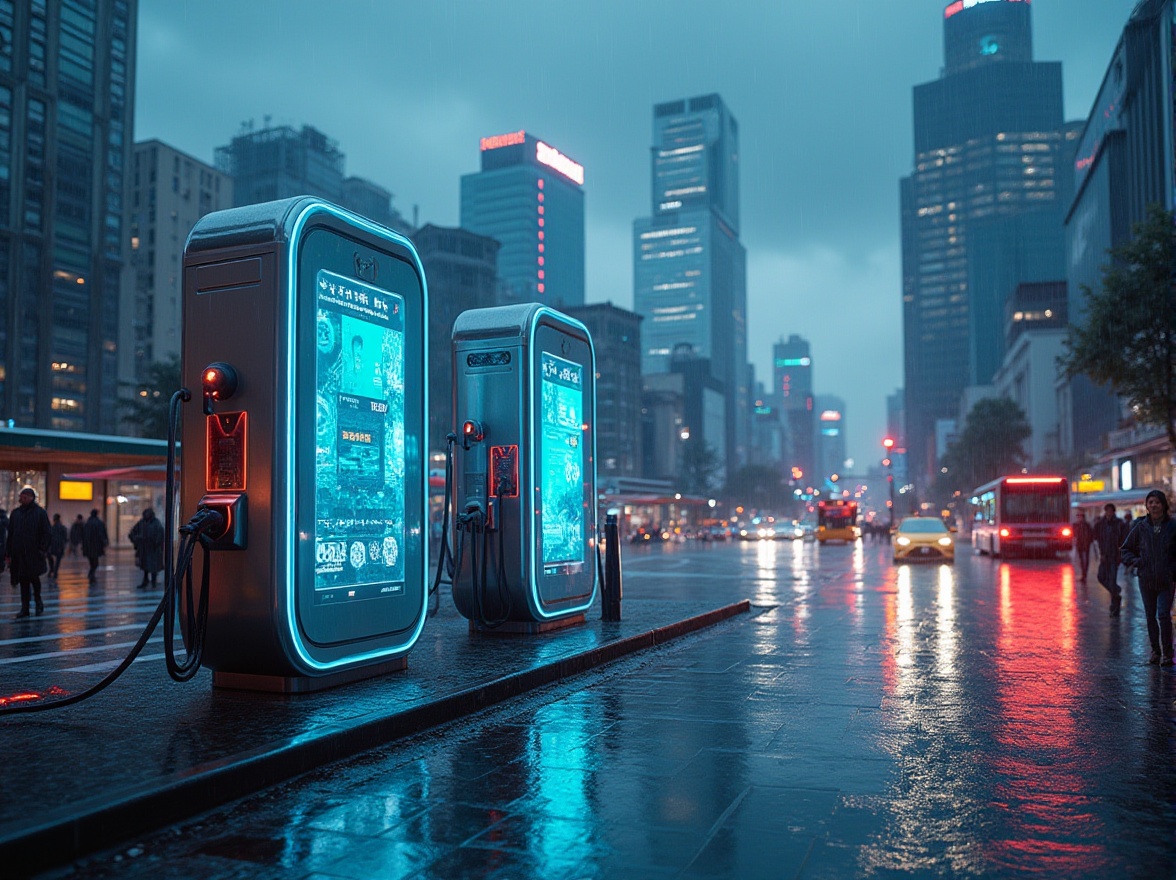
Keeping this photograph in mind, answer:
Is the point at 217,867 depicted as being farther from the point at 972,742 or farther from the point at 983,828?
the point at 972,742

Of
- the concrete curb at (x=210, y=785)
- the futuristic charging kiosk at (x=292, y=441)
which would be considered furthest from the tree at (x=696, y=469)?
the concrete curb at (x=210, y=785)

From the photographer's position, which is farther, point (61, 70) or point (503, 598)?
point (61, 70)

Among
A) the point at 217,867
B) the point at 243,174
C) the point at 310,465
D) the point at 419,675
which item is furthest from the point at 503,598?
the point at 243,174

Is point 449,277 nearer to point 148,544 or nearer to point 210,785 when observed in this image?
point 148,544

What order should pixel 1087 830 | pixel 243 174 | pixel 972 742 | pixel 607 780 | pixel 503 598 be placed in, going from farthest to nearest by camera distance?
pixel 243 174, pixel 503 598, pixel 972 742, pixel 607 780, pixel 1087 830

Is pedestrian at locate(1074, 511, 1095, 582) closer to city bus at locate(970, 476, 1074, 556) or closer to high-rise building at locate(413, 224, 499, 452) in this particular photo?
city bus at locate(970, 476, 1074, 556)

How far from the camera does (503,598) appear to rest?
1130 cm

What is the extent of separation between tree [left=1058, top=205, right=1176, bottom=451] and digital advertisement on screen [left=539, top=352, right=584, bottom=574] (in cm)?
2151

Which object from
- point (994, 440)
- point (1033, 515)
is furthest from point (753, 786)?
point (994, 440)

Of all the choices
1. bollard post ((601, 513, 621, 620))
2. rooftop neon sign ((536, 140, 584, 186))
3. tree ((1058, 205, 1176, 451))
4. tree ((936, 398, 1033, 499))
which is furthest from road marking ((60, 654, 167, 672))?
rooftop neon sign ((536, 140, 584, 186))

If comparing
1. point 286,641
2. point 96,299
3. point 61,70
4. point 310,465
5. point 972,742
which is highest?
point 61,70

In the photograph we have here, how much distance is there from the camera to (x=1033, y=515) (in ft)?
120

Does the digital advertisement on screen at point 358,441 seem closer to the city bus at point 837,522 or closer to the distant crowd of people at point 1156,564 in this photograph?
the distant crowd of people at point 1156,564

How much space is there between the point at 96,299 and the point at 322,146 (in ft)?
238
